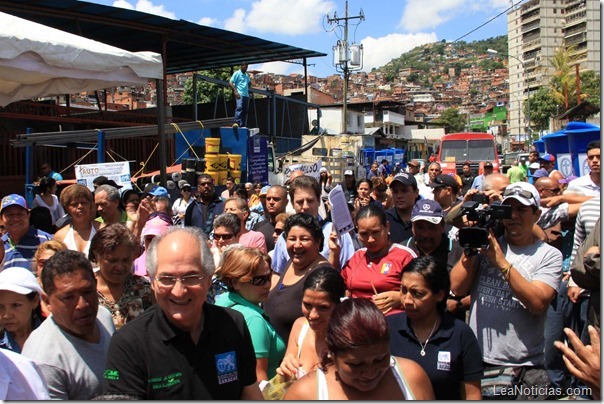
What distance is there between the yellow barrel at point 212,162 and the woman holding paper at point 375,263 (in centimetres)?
813

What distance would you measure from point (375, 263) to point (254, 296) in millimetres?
902

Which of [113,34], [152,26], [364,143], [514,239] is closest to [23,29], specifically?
[514,239]

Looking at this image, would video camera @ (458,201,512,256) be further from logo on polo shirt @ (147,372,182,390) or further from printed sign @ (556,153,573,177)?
printed sign @ (556,153,573,177)

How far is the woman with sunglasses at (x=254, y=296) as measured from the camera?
3268 millimetres

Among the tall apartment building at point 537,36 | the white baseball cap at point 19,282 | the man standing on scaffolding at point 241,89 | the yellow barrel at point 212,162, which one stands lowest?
the white baseball cap at point 19,282

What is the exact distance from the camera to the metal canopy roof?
15.7 meters

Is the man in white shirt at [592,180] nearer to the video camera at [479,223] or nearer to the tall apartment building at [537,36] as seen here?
the video camera at [479,223]

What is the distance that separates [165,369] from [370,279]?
1898 mm

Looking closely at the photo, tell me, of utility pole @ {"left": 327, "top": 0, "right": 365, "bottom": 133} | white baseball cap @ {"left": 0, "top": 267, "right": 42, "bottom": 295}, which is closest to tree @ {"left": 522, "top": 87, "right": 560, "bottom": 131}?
utility pole @ {"left": 327, "top": 0, "right": 365, "bottom": 133}

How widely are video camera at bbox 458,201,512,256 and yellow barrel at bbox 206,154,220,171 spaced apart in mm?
8885

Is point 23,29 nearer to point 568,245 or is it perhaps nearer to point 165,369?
point 165,369

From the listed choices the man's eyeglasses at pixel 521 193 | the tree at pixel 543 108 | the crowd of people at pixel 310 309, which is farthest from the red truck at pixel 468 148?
the tree at pixel 543 108

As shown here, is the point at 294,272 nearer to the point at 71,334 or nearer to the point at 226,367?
the point at 71,334

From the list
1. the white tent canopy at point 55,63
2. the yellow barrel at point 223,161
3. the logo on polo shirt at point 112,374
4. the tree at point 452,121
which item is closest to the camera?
the logo on polo shirt at point 112,374
